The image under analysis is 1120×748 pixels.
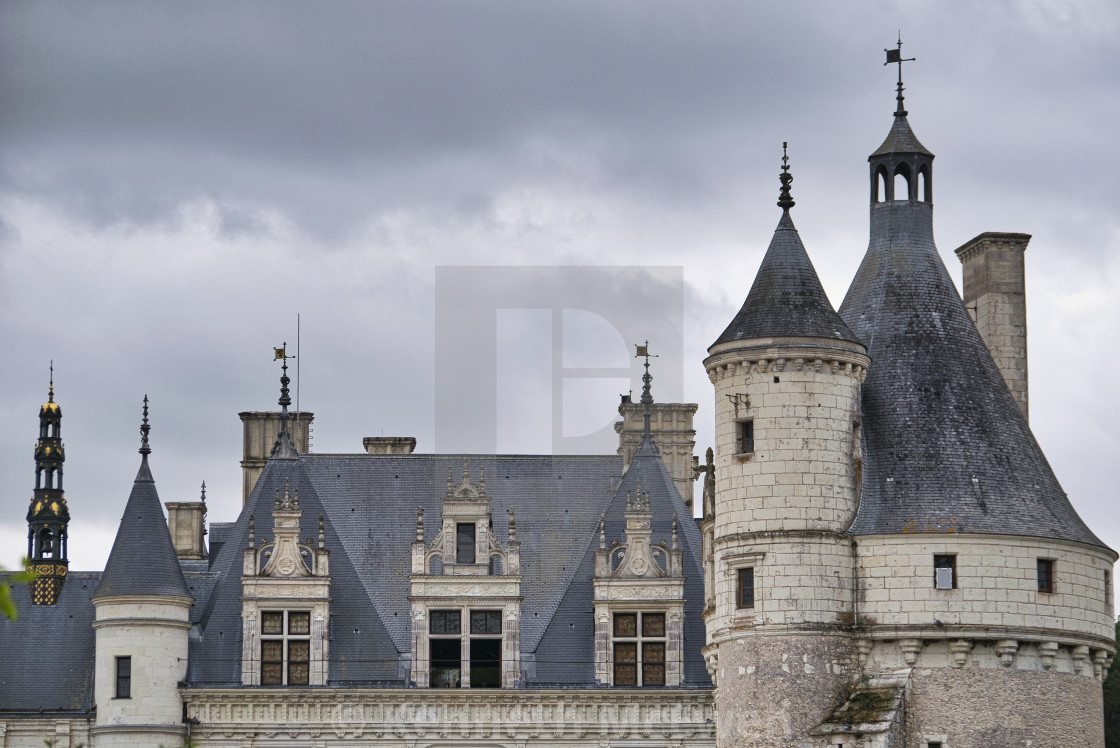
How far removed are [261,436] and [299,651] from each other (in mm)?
8237

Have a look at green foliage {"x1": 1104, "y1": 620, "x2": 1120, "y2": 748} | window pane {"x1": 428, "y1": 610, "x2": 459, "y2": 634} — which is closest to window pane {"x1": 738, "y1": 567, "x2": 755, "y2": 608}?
window pane {"x1": 428, "y1": 610, "x2": 459, "y2": 634}

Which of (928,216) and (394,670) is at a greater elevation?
(928,216)

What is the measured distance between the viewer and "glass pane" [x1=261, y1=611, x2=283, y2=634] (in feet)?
150

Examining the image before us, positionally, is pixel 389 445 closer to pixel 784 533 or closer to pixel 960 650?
pixel 784 533

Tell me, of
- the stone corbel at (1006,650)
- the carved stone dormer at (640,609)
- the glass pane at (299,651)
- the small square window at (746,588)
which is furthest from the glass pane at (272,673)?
the stone corbel at (1006,650)

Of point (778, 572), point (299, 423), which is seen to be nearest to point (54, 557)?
point (299, 423)

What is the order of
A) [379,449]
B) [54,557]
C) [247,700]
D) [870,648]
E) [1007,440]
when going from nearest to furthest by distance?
1. [870,648]
2. [1007,440]
3. [247,700]
4. [54,557]
5. [379,449]

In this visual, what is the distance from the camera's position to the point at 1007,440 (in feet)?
127

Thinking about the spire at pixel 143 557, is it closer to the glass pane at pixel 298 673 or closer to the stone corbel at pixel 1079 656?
the glass pane at pixel 298 673

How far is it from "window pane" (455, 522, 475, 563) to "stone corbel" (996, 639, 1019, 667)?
48.9 feet

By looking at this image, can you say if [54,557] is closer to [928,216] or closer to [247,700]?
[247,700]

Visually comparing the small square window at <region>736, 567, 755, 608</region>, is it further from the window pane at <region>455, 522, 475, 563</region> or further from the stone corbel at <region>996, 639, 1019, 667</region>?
the window pane at <region>455, 522, 475, 563</region>

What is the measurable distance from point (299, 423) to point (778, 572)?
1900cm

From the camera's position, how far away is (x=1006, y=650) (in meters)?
35.5
